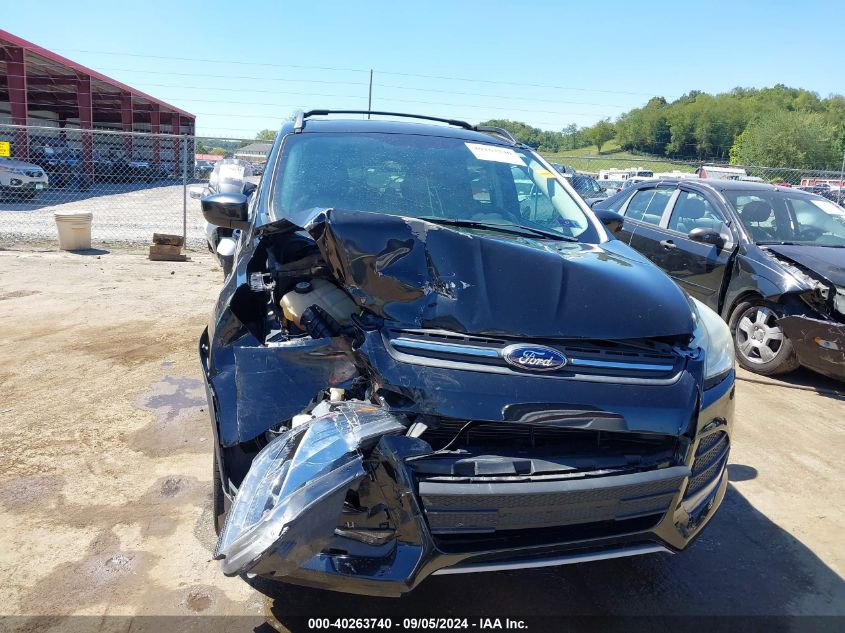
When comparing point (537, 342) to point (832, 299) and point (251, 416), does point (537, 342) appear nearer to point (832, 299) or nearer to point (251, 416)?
point (251, 416)

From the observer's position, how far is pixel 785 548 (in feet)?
10.1

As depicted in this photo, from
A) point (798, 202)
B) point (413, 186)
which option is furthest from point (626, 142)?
point (413, 186)

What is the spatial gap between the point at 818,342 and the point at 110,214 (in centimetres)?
1747

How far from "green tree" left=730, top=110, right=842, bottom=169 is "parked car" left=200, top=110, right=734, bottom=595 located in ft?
204

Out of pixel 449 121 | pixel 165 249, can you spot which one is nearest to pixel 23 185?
pixel 165 249

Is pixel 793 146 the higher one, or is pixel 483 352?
pixel 793 146

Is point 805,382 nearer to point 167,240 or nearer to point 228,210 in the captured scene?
point 228,210

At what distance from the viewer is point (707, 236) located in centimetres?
600

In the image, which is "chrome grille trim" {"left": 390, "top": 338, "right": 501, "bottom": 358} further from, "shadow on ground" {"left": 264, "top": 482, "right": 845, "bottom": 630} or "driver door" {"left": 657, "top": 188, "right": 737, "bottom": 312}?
"driver door" {"left": 657, "top": 188, "right": 737, "bottom": 312}

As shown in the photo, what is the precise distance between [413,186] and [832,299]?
12.3 ft

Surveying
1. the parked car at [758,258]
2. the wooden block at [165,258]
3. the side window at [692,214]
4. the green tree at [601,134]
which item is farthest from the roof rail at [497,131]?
the green tree at [601,134]

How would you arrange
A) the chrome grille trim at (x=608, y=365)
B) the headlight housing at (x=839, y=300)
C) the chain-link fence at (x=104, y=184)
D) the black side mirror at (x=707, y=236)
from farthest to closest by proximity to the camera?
the chain-link fence at (x=104, y=184) → the black side mirror at (x=707, y=236) → the headlight housing at (x=839, y=300) → the chrome grille trim at (x=608, y=365)

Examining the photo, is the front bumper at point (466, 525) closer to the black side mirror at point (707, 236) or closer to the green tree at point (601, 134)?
the black side mirror at point (707, 236)

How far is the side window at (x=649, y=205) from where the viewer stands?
23.1 feet
